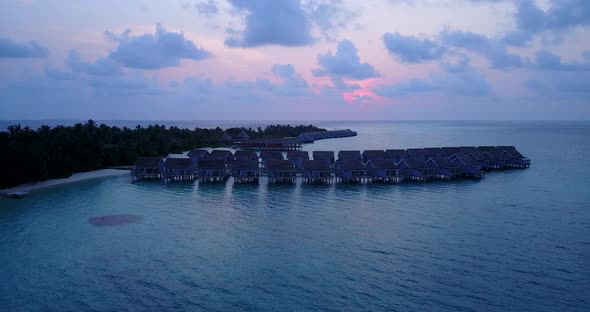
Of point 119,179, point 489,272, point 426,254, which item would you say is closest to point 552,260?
point 489,272

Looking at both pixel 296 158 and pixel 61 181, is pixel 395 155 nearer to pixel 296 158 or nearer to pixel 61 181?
pixel 296 158

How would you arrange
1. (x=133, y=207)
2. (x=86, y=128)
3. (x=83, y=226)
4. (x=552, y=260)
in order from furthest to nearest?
1. (x=86, y=128)
2. (x=133, y=207)
3. (x=83, y=226)
4. (x=552, y=260)

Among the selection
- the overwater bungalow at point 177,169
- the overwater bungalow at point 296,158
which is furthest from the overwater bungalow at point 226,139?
the overwater bungalow at point 177,169

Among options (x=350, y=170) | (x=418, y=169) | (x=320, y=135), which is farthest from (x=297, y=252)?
(x=320, y=135)

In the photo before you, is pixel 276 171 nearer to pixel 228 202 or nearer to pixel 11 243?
pixel 228 202

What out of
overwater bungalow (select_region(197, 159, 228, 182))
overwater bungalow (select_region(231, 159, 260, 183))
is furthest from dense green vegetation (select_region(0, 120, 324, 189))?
overwater bungalow (select_region(231, 159, 260, 183))
